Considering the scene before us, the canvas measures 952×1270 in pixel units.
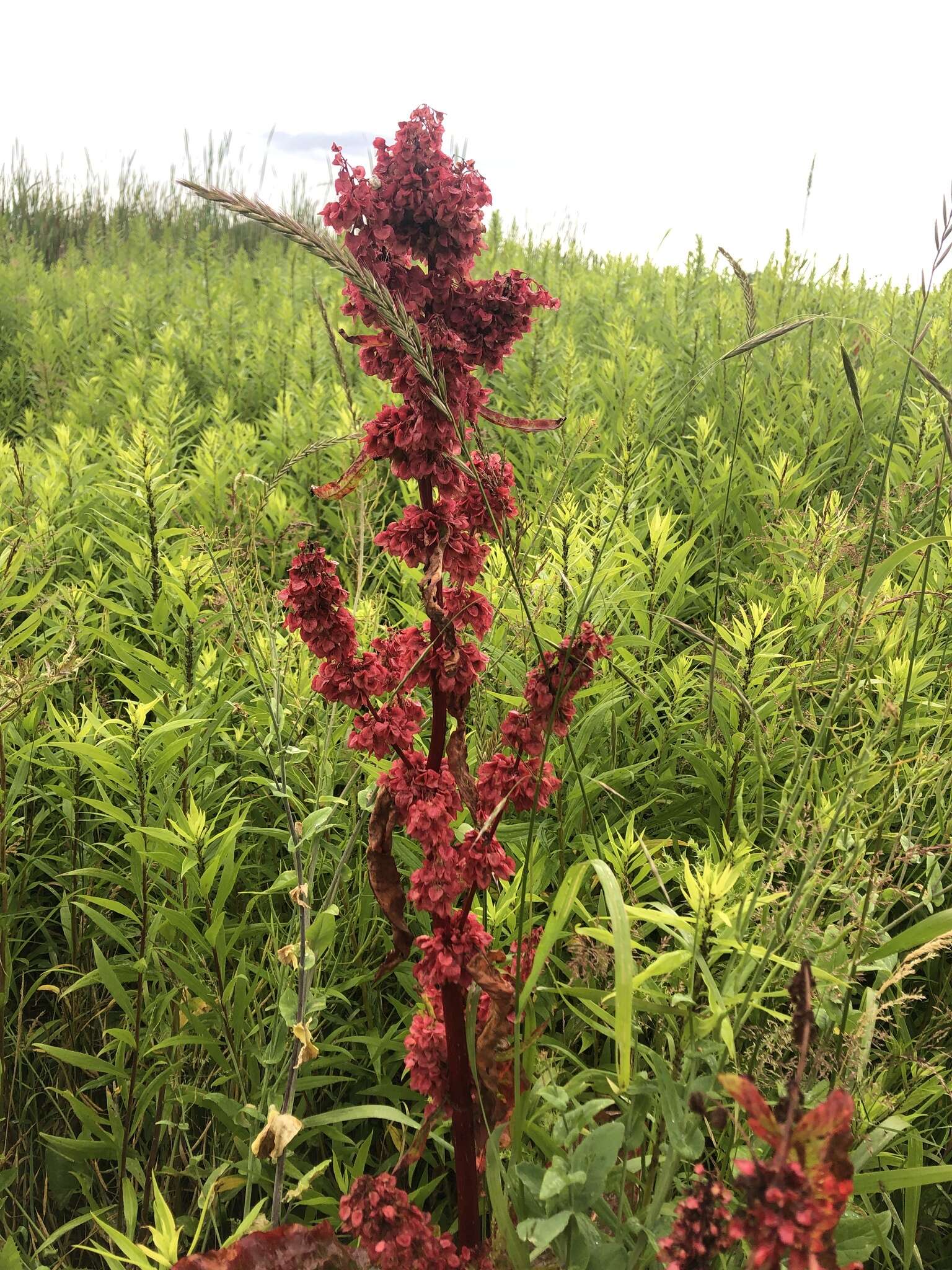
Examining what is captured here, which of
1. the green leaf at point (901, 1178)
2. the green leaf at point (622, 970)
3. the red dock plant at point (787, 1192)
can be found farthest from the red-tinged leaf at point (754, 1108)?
the green leaf at point (901, 1178)

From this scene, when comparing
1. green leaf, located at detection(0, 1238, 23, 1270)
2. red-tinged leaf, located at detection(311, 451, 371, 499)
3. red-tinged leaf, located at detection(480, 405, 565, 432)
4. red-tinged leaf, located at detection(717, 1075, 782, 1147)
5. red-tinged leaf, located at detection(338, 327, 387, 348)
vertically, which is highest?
red-tinged leaf, located at detection(338, 327, 387, 348)

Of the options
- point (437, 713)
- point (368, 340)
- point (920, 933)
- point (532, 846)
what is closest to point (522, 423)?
point (368, 340)

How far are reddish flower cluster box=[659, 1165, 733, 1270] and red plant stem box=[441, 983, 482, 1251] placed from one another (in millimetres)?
721

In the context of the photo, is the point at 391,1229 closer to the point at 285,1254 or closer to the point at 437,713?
the point at 285,1254

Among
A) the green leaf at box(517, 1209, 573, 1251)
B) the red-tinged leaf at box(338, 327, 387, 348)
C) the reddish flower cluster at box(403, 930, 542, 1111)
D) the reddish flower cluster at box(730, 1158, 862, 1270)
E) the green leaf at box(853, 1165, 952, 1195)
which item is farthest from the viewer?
the reddish flower cluster at box(403, 930, 542, 1111)

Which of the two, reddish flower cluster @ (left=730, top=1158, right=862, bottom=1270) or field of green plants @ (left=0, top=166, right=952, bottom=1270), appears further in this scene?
field of green plants @ (left=0, top=166, right=952, bottom=1270)

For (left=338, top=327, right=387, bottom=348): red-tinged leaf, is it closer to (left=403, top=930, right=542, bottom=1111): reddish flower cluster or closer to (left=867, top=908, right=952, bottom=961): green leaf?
(left=403, top=930, right=542, bottom=1111): reddish flower cluster

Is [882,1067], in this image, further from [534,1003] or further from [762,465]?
[762,465]

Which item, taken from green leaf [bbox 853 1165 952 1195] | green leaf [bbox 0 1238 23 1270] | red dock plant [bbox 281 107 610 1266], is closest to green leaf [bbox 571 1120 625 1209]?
red dock plant [bbox 281 107 610 1266]

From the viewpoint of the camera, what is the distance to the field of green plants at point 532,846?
1.43 metres

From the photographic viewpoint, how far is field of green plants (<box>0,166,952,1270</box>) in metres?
1.43

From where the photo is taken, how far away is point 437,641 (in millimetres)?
1565

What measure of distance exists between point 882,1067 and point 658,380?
3.51m

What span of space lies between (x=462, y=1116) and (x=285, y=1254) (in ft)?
1.11
